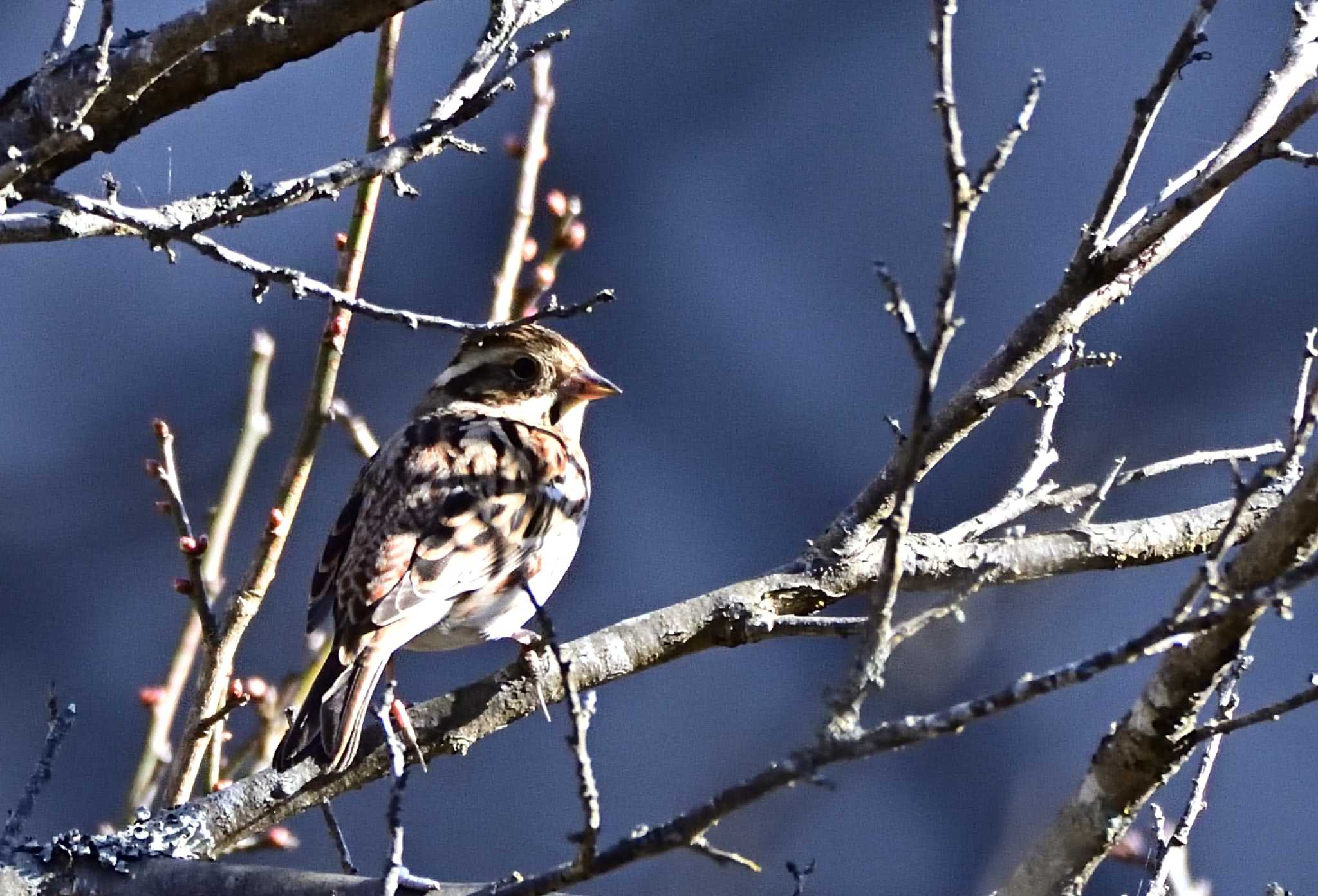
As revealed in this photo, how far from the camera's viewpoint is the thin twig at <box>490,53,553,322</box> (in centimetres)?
432

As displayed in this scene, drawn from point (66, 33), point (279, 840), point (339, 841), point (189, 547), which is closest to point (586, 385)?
point (279, 840)

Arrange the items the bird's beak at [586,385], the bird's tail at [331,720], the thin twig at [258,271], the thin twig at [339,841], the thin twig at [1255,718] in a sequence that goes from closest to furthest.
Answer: the thin twig at [1255,718] < the thin twig at [258,271] < the thin twig at [339,841] < the bird's tail at [331,720] < the bird's beak at [586,385]

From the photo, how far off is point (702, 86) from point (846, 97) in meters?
0.54

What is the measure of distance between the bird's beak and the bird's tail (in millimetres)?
1372

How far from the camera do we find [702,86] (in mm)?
7336

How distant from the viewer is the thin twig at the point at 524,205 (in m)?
4.32

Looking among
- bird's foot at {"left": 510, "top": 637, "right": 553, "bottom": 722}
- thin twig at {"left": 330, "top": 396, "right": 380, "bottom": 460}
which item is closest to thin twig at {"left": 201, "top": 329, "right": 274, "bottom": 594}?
thin twig at {"left": 330, "top": 396, "right": 380, "bottom": 460}

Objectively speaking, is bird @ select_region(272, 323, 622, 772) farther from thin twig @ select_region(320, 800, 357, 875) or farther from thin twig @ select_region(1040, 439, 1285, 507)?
thin twig @ select_region(1040, 439, 1285, 507)

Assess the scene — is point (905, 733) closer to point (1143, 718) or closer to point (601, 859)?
point (601, 859)

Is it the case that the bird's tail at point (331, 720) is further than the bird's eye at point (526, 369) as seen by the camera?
No

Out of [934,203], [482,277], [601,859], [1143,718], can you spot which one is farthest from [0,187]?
[934,203]

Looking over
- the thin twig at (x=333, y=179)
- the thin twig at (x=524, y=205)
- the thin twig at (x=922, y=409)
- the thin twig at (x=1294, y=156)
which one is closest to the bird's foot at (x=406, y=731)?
the thin twig at (x=524, y=205)

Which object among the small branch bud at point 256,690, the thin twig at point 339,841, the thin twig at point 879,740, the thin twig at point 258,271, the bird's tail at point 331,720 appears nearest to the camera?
the thin twig at point 879,740

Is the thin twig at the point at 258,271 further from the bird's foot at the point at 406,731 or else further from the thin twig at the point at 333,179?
the bird's foot at the point at 406,731
